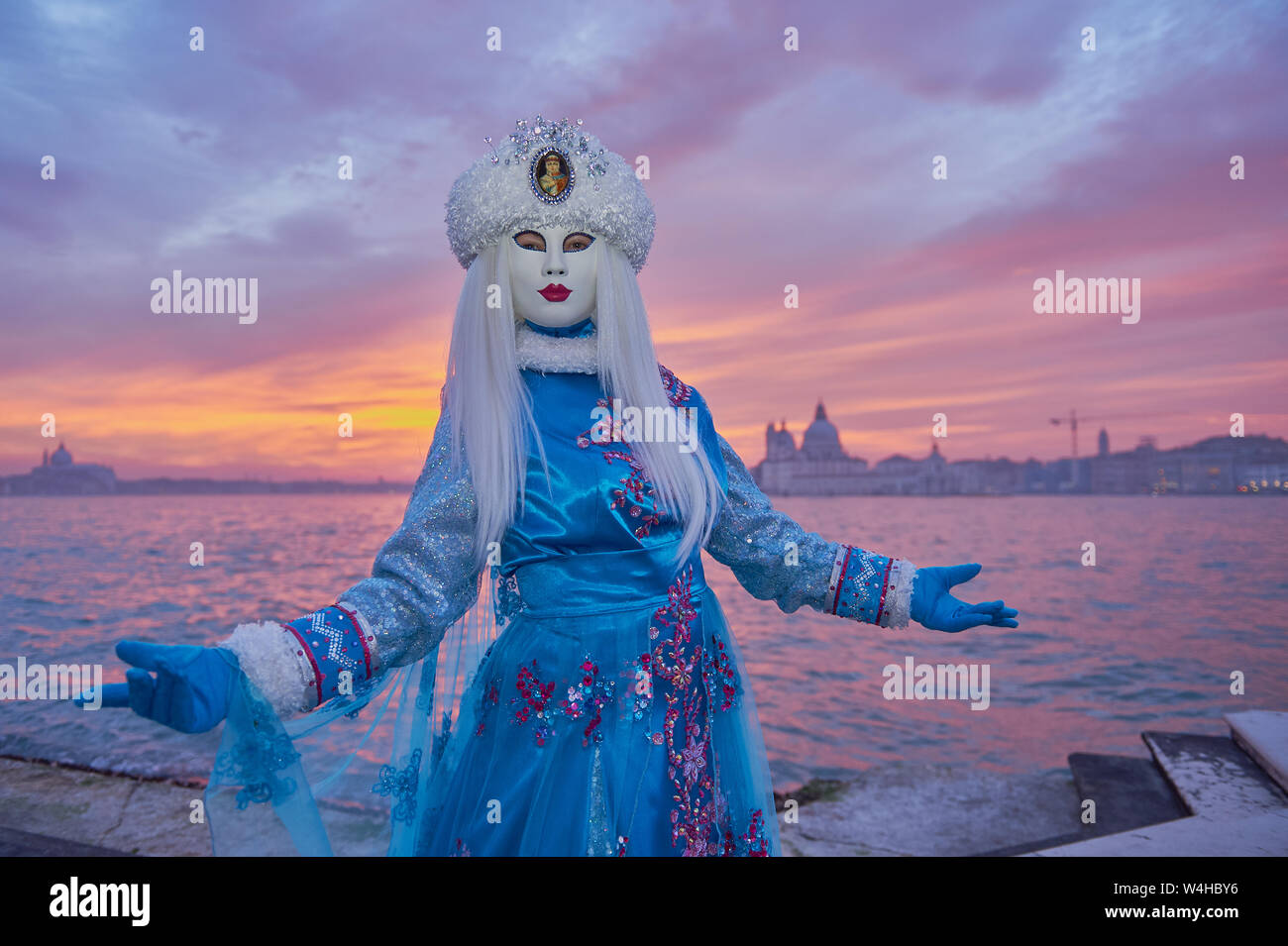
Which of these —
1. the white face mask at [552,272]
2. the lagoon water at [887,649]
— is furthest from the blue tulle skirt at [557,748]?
the lagoon water at [887,649]

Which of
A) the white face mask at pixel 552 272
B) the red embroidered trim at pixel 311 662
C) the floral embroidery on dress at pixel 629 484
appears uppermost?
the white face mask at pixel 552 272

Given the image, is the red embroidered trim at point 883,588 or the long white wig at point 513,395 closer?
the long white wig at point 513,395

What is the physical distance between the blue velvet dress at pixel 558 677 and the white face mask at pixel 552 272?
0.09 meters

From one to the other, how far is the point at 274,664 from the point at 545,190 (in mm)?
1400

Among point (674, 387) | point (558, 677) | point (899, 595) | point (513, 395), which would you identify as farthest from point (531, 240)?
point (899, 595)

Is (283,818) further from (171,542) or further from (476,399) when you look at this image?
(171,542)

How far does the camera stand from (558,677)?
6.74 ft

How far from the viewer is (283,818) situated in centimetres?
179

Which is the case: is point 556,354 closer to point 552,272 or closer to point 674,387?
point 552,272

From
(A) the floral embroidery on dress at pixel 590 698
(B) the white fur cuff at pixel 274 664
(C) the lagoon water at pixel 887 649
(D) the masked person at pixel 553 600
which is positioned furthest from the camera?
(C) the lagoon water at pixel 887 649

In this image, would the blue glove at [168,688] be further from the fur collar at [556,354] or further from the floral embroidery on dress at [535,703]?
the fur collar at [556,354]

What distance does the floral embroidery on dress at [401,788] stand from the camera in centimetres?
224
